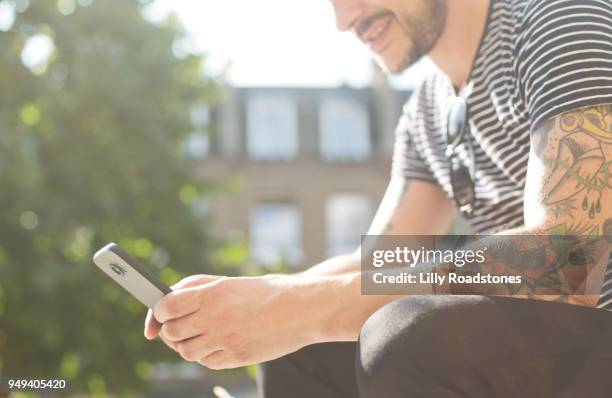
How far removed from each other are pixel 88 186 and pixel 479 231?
6.93 meters

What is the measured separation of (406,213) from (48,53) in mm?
7476

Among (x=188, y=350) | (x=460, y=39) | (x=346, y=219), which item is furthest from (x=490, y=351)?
(x=346, y=219)

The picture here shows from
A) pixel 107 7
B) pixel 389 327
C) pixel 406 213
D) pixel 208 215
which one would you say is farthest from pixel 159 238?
pixel 389 327

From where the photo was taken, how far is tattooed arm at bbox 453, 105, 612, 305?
128 centimetres

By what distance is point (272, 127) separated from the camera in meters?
20.6

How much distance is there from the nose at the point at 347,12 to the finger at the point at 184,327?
0.80 meters

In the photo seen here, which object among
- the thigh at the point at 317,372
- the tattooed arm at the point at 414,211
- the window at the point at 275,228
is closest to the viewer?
the thigh at the point at 317,372

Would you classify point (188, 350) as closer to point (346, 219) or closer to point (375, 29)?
point (375, 29)

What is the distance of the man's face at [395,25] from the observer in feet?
5.76

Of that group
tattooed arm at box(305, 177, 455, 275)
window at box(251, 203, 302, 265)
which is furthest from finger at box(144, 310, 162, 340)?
window at box(251, 203, 302, 265)

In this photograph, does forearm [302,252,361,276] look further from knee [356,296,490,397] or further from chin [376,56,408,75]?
knee [356,296,490,397]

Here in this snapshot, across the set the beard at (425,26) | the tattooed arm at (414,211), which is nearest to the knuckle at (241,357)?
the tattooed arm at (414,211)

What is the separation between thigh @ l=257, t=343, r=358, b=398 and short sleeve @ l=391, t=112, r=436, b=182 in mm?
700

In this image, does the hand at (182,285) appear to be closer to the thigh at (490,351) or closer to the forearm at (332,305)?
the forearm at (332,305)
